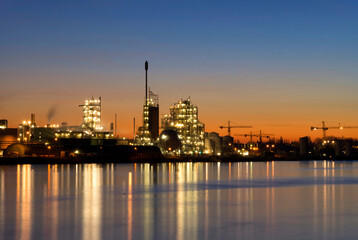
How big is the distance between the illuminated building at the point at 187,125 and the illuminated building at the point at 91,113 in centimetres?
2309

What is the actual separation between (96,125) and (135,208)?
13678 centimetres

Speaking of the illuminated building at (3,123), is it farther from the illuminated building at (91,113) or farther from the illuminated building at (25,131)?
the illuminated building at (91,113)

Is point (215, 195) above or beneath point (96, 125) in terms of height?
beneath

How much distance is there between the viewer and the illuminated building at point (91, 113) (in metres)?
166

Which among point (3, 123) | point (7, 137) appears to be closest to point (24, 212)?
point (7, 137)

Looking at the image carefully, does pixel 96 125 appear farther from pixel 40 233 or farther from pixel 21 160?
pixel 40 233

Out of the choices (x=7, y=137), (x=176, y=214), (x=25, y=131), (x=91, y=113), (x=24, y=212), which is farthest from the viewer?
(x=91, y=113)

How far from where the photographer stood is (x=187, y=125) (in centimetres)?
16862

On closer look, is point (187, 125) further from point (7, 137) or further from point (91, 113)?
point (7, 137)

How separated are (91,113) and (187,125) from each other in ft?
98.0

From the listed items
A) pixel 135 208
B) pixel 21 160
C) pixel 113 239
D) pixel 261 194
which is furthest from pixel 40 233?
pixel 21 160

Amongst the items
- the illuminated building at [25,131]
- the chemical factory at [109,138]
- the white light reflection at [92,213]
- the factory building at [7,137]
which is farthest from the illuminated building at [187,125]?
the white light reflection at [92,213]

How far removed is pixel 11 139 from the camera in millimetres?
153500

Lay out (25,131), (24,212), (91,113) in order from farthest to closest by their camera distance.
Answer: (91,113), (25,131), (24,212)
